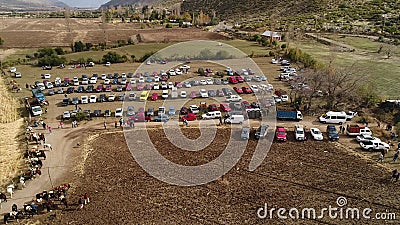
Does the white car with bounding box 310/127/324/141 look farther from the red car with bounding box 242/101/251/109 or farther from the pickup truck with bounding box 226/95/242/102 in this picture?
the pickup truck with bounding box 226/95/242/102

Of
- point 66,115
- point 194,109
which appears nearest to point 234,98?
point 194,109

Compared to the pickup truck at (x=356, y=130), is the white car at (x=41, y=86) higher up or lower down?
higher up

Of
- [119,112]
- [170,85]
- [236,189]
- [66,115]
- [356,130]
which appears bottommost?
[236,189]

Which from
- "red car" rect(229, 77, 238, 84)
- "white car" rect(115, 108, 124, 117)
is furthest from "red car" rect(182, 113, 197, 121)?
"red car" rect(229, 77, 238, 84)

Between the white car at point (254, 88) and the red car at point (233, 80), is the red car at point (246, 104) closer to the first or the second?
the white car at point (254, 88)

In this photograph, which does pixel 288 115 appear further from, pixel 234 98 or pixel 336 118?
pixel 234 98

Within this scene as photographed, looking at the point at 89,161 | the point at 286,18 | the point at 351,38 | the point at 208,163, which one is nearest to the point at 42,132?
the point at 89,161

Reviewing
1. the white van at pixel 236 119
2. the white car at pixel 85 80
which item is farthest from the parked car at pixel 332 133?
the white car at pixel 85 80
